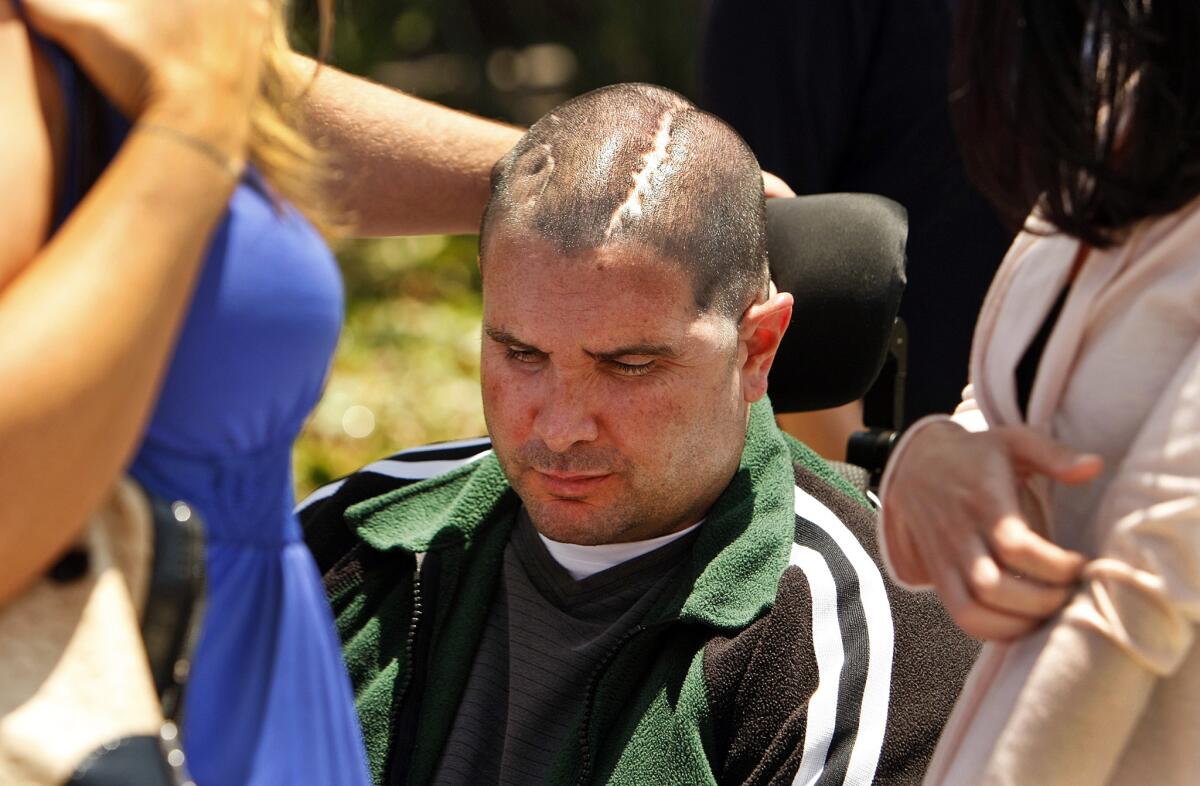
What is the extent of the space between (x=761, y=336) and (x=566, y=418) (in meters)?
0.30

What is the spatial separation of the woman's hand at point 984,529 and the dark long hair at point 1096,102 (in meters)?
0.18

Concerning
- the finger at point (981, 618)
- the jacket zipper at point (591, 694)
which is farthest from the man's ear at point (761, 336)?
the finger at point (981, 618)

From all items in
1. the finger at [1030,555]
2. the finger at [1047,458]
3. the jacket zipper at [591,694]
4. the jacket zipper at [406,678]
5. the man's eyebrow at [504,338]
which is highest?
the finger at [1047,458]

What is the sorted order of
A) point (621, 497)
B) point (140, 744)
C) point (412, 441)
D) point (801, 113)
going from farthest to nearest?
point (412, 441)
point (801, 113)
point (621, 497)
point (140, 744)

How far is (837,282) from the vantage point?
86.4 inches

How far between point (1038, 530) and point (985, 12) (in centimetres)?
41

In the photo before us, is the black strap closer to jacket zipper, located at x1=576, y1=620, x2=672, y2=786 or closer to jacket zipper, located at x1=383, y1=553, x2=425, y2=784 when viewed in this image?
jacket zipper, located at x1=576, y1=620, x2=672, y2=786

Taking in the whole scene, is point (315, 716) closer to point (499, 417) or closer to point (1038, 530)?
point (1038, 530)

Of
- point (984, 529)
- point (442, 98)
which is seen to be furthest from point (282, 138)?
point (442, 98)

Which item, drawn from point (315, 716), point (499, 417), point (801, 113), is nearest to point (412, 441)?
point (801, 113)

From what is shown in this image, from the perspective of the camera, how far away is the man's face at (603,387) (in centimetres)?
203

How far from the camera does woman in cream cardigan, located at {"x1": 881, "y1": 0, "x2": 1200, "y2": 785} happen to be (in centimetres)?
117

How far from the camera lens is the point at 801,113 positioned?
2779 millimetres

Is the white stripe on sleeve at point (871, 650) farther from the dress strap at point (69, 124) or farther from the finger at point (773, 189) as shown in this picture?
the dress strap at point (69, 124)
